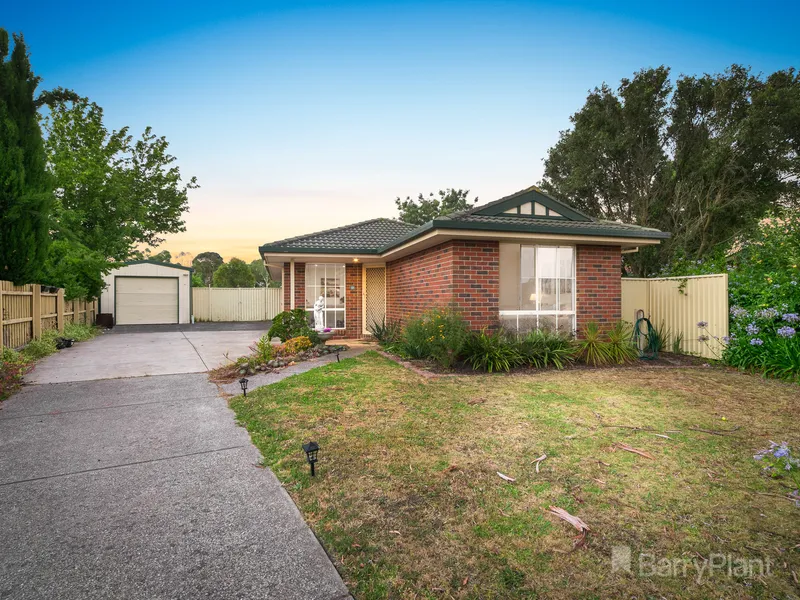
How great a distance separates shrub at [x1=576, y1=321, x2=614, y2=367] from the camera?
7.73 metres

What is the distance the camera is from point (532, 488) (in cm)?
283

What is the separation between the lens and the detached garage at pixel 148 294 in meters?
19.3

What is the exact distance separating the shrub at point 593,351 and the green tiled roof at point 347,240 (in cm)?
597

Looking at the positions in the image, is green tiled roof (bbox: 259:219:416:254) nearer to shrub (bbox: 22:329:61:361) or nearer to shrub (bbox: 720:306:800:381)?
shrub (bbox: 22:329:61:361)

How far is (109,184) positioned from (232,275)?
13.6 m

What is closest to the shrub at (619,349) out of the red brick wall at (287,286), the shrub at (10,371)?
the red brick wall at (287,286)

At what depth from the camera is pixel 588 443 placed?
366 cm

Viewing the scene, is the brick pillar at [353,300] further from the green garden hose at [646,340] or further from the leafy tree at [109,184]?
the leafy tree at [109,184]

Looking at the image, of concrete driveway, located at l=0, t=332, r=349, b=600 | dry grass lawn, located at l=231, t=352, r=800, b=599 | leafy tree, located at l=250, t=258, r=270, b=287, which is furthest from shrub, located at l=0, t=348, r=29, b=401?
leafy tree, located at l=250, t=258, r=270, b=287

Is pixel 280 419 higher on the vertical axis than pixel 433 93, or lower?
lower

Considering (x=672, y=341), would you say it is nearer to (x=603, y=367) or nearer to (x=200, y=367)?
(x=603, y=367)

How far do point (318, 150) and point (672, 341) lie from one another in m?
11.7

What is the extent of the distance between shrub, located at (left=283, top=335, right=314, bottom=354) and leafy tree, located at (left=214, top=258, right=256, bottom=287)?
92.6 ft

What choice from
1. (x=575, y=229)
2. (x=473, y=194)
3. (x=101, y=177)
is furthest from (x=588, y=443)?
(x=473, y=194)
